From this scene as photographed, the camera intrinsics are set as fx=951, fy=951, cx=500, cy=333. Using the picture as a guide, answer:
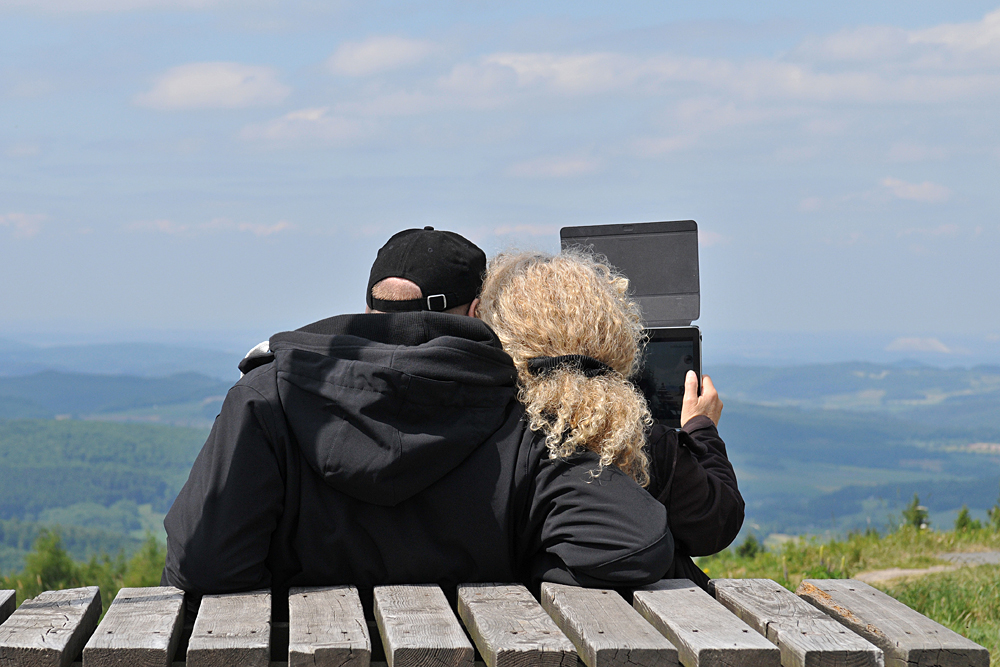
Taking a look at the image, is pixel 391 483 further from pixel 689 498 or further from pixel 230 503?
pixel 689 498

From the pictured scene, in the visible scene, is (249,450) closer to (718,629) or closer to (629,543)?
(629,543)

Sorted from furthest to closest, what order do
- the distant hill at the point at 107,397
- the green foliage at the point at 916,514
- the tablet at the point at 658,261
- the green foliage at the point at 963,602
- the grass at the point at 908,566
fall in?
the distant hill at the point at 107,397 → the green foliage at the point at 916,514 → the grass at the point at 908,566 → the green foliage at the point at 963,602 → the tablet at the point at 658,261

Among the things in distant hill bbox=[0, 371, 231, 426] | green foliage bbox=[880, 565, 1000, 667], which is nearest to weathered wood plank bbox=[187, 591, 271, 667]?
green foliage bbox=[880, 565, 1000, 667]

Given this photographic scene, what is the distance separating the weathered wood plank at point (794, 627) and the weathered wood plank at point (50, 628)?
1.47 m

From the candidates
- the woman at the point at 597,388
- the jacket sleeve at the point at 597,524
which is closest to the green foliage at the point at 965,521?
the woman at the point at 597,388

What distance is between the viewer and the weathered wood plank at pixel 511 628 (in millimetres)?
1840

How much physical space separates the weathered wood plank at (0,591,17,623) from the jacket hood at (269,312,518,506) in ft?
2.73

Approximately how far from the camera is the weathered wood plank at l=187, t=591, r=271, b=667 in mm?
1839

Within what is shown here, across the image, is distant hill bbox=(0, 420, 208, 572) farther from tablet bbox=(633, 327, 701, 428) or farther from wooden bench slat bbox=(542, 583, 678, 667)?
wooden bench slat bbox=(542, 583, 678, 667)

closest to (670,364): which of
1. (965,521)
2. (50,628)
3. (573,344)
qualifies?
(573,344)

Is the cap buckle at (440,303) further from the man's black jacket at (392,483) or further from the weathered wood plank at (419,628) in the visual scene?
the weathered wood plank at (419,628)

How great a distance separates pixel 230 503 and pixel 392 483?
14.5 inches

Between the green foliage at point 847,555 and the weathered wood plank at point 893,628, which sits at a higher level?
the weathered wood plank at point 893,628

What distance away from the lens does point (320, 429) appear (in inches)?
86.3
